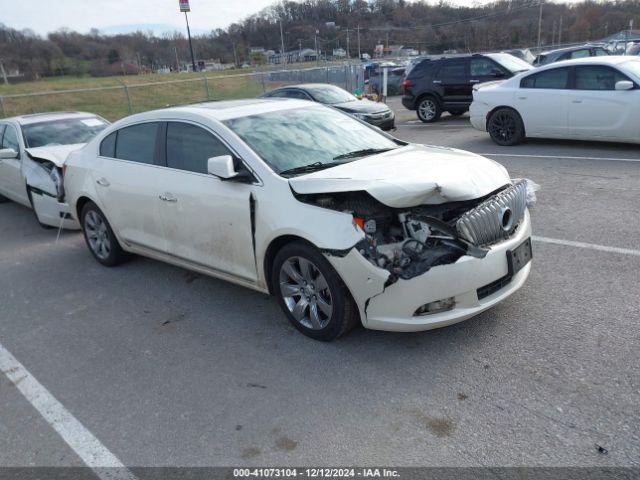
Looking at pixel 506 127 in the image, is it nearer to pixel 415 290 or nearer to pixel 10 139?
pixel 415 290

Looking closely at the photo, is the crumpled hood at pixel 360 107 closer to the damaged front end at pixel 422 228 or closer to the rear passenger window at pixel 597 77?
the rear passenger window at pixel 597 77

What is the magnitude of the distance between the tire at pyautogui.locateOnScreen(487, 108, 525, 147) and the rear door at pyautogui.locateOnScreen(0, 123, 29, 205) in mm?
8470

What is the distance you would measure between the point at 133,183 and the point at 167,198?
2.02ft

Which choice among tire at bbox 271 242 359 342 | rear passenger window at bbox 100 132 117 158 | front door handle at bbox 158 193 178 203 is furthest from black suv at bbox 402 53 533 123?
tire at bbox 271 242 359 342

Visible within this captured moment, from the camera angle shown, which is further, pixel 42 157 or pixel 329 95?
pixel 329 95

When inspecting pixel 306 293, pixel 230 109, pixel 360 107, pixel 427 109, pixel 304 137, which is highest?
pixel 230 109

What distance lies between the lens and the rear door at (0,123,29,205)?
8008mm

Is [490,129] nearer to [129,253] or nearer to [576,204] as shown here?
[576,204]

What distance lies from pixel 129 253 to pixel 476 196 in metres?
3.98

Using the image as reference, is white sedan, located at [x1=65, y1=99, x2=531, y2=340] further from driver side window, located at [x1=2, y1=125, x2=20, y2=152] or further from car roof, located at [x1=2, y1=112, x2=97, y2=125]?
car roof, located at [x1=2, y1=112, x2=97, y2=125]

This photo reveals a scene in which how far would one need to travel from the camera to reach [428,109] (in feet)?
50.4

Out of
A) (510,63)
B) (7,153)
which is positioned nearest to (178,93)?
(510,63)

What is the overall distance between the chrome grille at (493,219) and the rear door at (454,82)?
11570 millimetres

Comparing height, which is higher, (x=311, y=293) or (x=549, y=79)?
(x=549, y=79)
